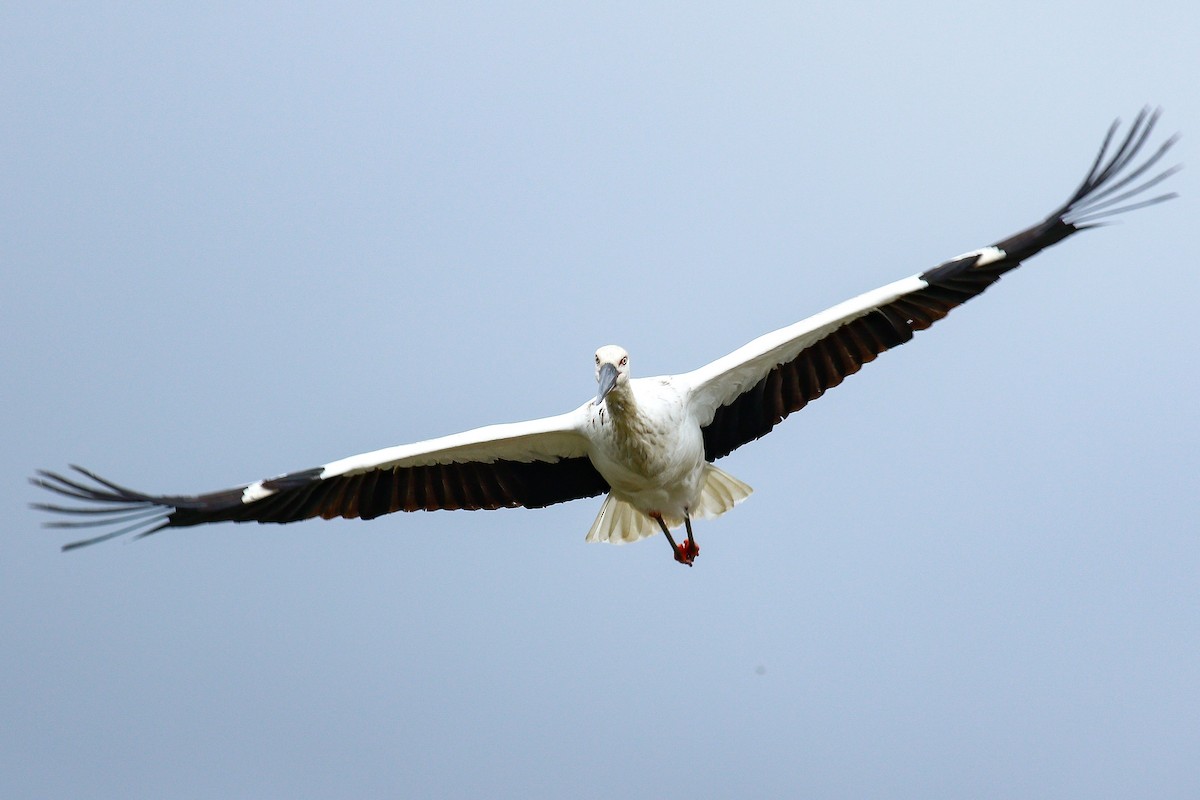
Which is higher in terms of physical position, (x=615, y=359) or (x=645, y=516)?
(x=615, y=359)

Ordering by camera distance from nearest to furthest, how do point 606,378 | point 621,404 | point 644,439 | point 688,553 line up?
point 606,378
point 621,404
point 644,439
point 688,553

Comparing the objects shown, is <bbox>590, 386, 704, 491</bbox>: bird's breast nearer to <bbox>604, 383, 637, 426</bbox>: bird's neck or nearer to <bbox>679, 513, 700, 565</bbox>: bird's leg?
<bbox>604, 383, 637, 426</bbox>: bird's neck

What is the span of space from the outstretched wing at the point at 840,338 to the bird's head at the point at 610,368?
2.11 feet

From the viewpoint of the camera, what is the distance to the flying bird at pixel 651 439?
10742mm

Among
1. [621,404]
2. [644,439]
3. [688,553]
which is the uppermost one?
[621,404]

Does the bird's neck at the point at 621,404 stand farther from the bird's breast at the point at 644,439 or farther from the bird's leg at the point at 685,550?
the bird's leg at the point at 685,550

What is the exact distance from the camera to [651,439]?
35.8 feet

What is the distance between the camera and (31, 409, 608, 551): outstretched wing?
1116 cm

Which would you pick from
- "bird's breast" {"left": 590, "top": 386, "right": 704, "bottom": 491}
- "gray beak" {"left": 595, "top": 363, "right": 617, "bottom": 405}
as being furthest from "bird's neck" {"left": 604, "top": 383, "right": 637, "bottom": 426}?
"gray beak" {"left": 595, "top": 363, "right": 617, "bottom": 405}

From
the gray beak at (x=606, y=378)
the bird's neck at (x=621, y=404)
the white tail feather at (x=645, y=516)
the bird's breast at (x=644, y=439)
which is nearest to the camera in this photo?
the gray beak at (x=606, y=378)

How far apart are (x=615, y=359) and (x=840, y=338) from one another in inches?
61.4

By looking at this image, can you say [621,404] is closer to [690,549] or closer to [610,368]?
[610,368]

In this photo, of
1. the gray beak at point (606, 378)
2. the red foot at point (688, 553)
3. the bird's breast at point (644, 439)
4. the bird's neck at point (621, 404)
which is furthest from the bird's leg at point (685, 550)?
the gray beak at point (606, 378)

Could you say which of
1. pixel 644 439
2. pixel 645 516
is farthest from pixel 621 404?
pixel 645 516
